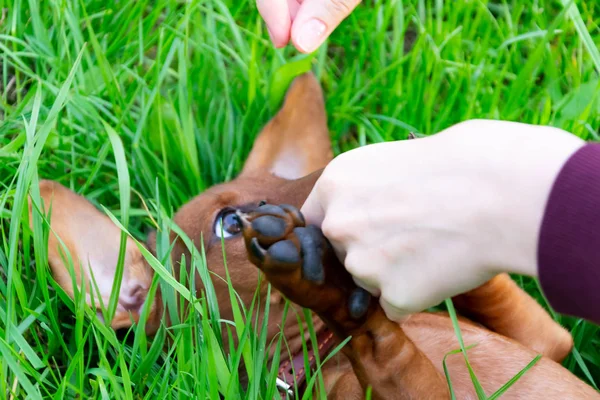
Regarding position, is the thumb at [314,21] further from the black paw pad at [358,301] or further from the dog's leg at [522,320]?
the dog's leg at [522,320]

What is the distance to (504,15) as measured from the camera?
324cm

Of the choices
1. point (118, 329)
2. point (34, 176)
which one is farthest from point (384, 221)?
point (118, 329)

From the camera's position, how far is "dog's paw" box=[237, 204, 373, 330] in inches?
59.2

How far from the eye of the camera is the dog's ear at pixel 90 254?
7.27ft

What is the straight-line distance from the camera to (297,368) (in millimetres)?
2057

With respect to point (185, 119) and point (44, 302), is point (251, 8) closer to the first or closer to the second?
point (185, 119)

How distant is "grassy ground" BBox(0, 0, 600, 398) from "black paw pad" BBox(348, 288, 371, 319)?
3.35 feet

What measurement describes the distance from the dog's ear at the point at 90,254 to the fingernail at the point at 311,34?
0.84 m

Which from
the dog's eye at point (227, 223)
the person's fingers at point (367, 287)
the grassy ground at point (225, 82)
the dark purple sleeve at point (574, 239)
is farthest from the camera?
the grassy ground at point (225, 82)

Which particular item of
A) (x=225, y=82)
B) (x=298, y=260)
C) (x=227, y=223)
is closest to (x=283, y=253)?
(x=298, y=260)

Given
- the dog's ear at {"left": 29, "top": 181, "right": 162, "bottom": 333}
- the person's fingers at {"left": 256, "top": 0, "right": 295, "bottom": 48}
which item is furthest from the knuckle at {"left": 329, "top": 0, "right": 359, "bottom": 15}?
the dog's ear at {"left": 29, "top": 181, "right": 162, "bottom": 333}

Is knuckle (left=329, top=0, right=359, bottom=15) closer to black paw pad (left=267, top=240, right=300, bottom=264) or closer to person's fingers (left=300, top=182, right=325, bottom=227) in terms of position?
person's fingers (left=300, top=182, right=325, bottom=227)

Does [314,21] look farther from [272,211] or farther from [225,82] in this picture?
[225,82]

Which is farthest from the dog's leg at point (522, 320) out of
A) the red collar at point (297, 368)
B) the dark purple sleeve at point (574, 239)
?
the dark purple sleeve at point (574, 239)
